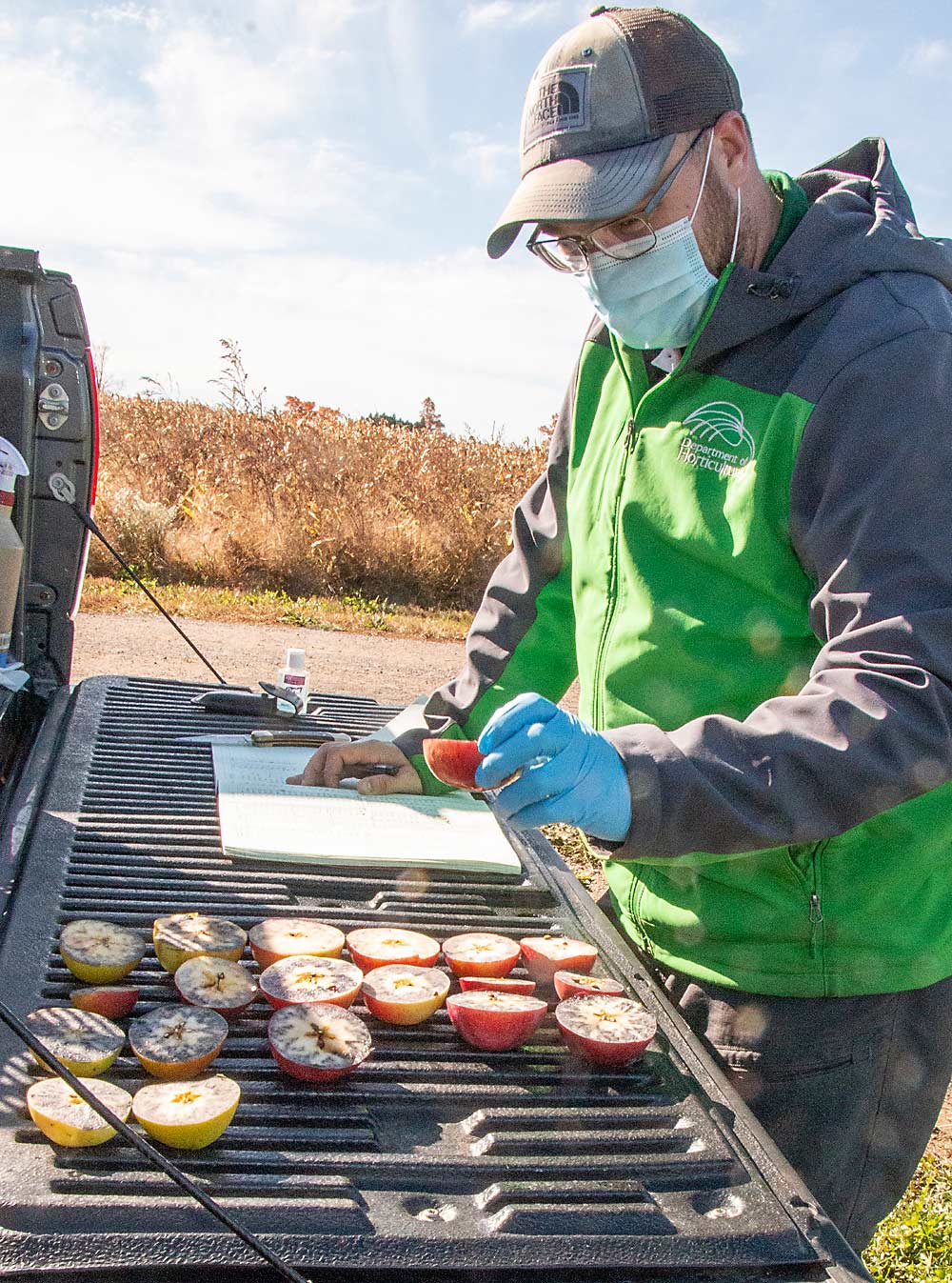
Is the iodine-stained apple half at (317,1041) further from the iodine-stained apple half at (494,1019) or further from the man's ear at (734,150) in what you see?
the man's ear at (734,150)

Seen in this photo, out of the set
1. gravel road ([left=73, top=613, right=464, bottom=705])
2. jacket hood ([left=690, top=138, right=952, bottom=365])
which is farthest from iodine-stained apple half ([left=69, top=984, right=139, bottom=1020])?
gravel road ([left=73, top=613, right=464, bottom=705])

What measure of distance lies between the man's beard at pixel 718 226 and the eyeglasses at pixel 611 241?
7 centimetres

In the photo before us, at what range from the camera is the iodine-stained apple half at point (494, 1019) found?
4.89 feet

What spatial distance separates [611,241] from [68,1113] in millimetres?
1492

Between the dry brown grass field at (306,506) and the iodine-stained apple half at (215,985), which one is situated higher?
the iodine-stained apple half at (215,985)

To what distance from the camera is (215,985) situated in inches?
60.2

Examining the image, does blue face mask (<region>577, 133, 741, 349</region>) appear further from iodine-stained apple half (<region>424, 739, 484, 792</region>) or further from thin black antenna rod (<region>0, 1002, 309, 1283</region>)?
thin black antenna rod (<region>0, 1002, 309, 1283</region>)

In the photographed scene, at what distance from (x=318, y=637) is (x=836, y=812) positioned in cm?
749

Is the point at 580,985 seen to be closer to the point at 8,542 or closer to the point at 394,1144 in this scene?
the point at 394,1144

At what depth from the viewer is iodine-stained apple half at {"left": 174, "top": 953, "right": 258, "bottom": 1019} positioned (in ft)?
4.93

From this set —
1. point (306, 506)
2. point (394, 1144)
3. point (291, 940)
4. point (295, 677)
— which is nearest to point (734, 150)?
point (291, 940)

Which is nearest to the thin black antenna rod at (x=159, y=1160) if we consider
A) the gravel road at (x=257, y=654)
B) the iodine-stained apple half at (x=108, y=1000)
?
the iodine-stained apple half at (x=108, y=1000)

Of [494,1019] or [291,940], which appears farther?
[291,940]

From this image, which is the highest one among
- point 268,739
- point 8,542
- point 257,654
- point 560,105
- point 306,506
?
point 560,105
